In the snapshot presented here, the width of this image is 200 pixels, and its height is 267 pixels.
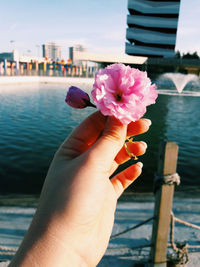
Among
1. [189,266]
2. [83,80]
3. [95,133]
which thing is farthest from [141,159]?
[83,80]

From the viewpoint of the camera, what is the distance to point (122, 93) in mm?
1504

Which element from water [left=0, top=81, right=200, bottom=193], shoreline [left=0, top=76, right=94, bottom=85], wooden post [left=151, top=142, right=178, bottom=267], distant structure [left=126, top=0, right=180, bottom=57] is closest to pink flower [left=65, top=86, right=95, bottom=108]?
wooden post [left=151, top=142, right=178, bottom=267]

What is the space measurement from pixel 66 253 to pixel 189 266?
280 centimetres

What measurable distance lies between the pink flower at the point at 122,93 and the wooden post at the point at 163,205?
1174mm

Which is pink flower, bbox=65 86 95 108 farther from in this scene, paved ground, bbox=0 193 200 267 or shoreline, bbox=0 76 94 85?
shoreline, bbox=0 76 94 85

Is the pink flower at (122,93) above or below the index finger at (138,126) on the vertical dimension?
above

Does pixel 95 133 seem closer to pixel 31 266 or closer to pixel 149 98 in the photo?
pixel 149 98

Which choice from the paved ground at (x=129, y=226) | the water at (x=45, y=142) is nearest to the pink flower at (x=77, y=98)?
the paved ground at (x=129, y=226)

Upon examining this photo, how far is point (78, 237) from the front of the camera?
140 cm

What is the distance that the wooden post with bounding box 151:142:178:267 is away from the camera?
2533mm

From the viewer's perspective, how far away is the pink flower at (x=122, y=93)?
1.41 metres

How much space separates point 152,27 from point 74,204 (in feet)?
295

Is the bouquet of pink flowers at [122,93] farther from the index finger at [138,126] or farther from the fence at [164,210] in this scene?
the fence at [164,210]

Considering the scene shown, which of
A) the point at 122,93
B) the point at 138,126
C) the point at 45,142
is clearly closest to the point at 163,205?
the point at 138,126
